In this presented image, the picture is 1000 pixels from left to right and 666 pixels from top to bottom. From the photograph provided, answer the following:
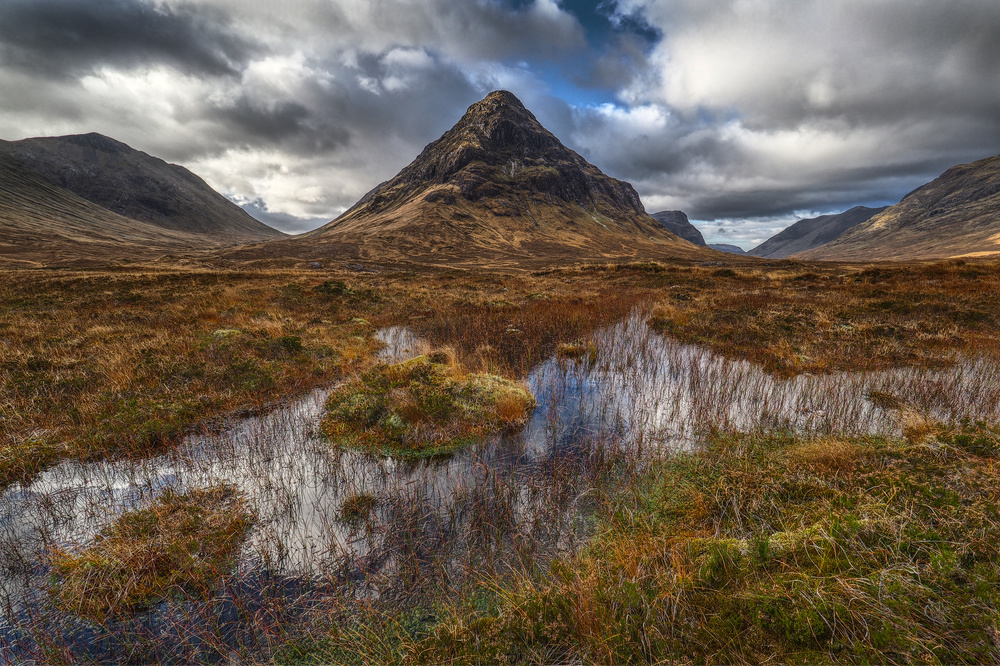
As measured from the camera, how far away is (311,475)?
5.43 m

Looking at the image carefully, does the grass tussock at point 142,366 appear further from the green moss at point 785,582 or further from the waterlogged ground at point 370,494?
the green moss at point 785,582

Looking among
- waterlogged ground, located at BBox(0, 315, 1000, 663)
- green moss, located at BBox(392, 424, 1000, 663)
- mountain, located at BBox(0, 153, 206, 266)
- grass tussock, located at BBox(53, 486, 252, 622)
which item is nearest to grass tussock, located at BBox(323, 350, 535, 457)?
waterlogged ground, located at BBox(0, 315, 1000, 663)

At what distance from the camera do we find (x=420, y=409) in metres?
7.06

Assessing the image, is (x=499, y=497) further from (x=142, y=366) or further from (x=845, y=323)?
(x=845, y=323)

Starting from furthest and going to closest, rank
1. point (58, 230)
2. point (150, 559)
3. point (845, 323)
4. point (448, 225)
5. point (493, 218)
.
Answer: point (493, 218), point (448, 225), point (58, 230), point (845, 323), point (150, 559)

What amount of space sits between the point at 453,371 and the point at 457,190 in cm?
16756

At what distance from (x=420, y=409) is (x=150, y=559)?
4067 mm

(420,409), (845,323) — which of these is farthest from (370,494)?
(845,323)

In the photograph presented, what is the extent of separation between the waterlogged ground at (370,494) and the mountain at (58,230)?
93007 millimetres

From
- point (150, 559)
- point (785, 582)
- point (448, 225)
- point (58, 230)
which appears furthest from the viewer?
point (448, 225)

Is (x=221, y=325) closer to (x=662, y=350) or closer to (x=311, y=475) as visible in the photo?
(x=311, y=475)

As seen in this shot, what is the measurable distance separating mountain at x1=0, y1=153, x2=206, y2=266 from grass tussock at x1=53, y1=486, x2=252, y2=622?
309 feet

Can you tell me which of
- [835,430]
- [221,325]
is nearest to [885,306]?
[835,430]

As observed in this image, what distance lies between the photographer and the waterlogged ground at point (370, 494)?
128 inches
